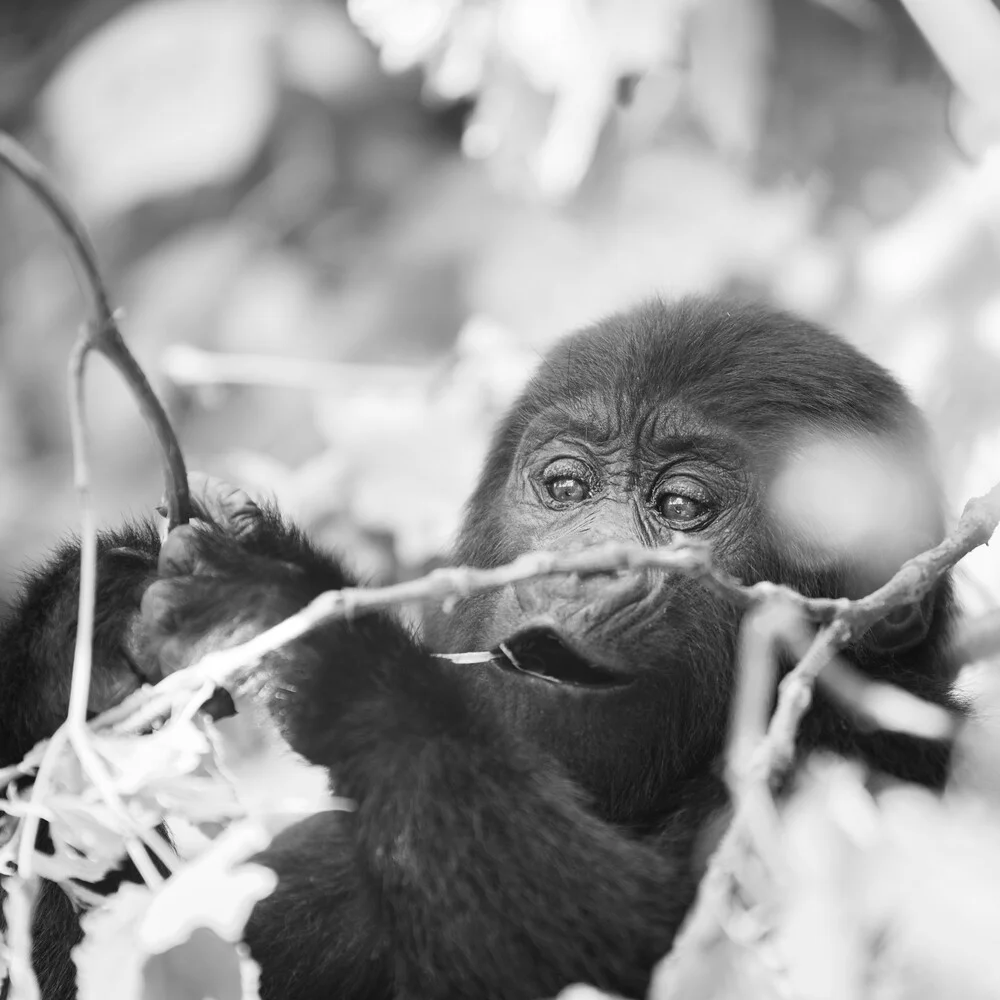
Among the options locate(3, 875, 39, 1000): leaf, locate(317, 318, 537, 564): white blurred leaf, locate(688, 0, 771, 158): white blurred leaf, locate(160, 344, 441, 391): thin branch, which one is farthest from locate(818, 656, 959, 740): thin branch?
locate(688, 0, 771, 158): white blurred leaf

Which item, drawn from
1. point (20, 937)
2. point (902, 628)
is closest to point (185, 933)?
point (20, 937)

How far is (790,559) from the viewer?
2619 millimetres

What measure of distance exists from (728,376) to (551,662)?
71 cm

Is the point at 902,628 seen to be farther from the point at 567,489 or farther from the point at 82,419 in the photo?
the point at 82,419

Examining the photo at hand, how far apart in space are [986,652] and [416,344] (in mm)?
3228

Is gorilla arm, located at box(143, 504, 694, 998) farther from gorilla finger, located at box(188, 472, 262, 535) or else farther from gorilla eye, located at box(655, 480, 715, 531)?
gorilla eye, located at box(655, 480, 715, 531)

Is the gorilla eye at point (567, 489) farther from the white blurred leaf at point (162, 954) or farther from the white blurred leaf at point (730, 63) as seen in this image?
the white blurred leaf at point (730, 63)

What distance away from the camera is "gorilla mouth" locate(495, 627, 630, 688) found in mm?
2307

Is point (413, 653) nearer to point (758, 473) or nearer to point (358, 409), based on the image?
point (758, 473)

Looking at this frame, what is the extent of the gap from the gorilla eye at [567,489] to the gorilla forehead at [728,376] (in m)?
0.13

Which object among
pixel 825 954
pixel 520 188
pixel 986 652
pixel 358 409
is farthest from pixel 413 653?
pixel 520 188

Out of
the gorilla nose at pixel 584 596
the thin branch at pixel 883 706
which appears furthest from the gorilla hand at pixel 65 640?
the thin branch at pixel 883 706

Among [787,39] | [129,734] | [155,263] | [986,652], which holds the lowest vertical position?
[155,263]

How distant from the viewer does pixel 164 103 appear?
17.3ft
